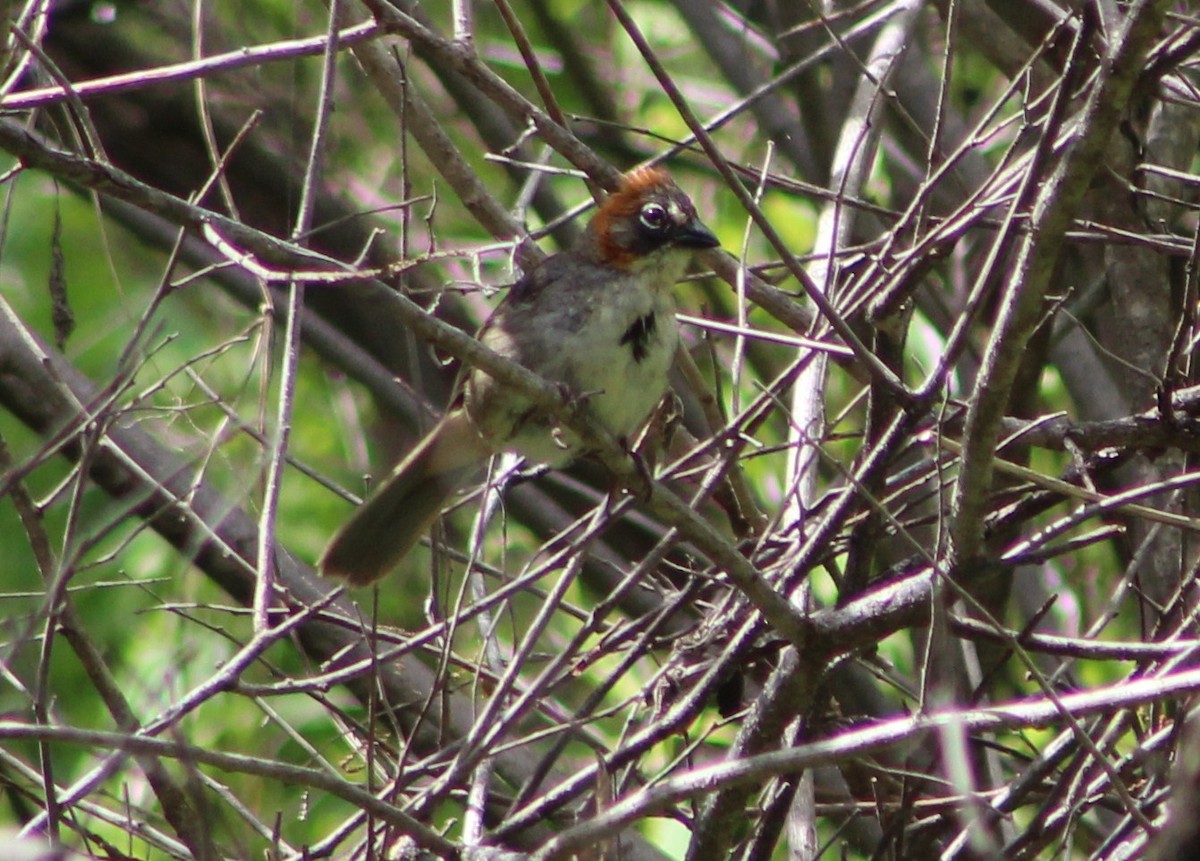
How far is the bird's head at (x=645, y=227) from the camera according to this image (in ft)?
15.4

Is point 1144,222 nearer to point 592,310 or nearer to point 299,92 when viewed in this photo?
point 592,310

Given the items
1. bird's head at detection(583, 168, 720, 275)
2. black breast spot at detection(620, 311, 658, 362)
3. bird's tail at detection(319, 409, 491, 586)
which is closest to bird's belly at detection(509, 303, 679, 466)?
black breast spot at detection(620, 311, 658, 362)

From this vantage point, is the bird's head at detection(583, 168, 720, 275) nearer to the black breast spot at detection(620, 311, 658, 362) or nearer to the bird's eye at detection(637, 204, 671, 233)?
the bird's eye at detection(637, 204, 671, 233)

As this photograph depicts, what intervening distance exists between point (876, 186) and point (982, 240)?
68.9 inches

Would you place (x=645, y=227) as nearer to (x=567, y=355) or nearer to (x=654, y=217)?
(x=654, y=217)

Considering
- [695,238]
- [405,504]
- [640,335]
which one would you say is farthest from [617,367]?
[405,504]

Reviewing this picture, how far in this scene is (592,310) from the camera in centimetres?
456

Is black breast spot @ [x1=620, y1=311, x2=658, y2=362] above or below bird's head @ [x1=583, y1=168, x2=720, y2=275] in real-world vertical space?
below

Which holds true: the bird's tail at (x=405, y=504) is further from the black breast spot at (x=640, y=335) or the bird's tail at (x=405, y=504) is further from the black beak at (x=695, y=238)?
the black beak at (x=695, y=238)

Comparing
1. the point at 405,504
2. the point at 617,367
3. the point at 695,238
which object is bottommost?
the point at 405,504

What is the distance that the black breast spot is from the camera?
446 centimetres

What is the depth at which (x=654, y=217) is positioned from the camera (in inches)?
A: 189

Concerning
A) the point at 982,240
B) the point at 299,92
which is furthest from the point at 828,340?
the point at 299,92

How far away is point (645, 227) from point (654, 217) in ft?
0.16
